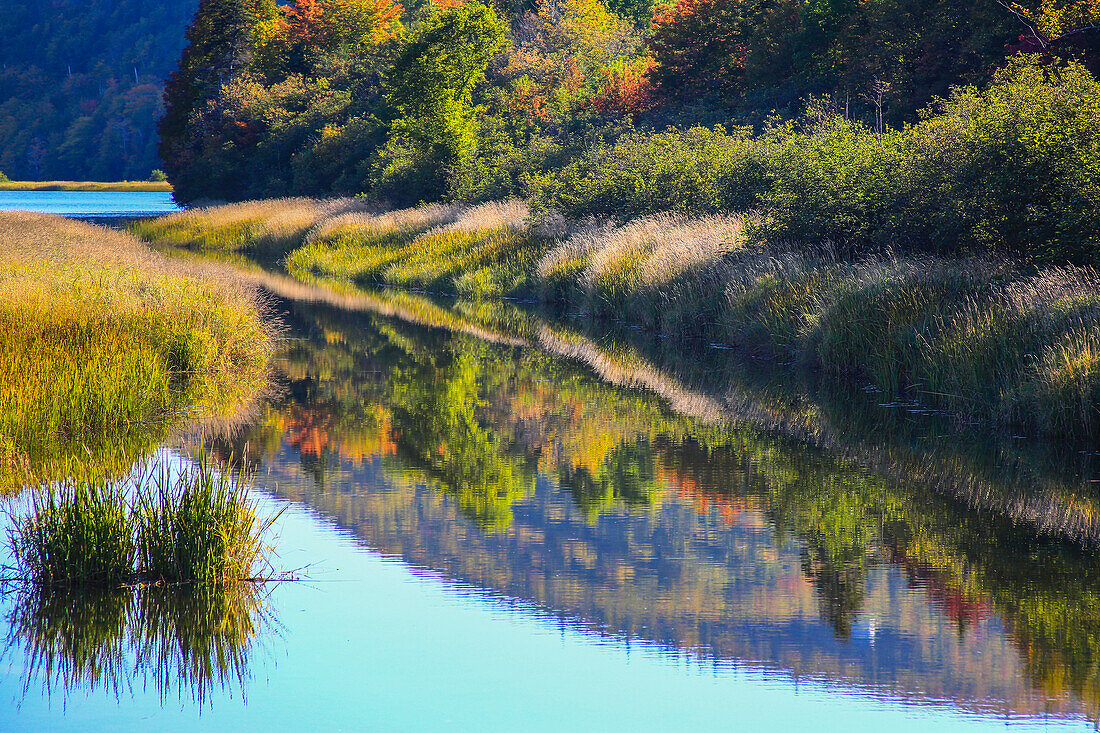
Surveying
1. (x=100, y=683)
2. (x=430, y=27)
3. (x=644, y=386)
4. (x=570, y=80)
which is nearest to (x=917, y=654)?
(x=100, y=683)

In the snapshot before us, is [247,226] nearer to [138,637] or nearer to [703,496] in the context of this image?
[703,496]

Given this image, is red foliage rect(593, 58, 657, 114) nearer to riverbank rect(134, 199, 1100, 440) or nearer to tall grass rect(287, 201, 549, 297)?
tall grass rect(287, 201, 549, 297)

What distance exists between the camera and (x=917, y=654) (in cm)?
633

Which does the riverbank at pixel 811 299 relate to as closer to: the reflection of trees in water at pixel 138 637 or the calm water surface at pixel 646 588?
the calm water surface at pixel 646 588

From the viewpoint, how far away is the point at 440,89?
4419cm

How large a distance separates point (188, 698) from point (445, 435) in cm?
705

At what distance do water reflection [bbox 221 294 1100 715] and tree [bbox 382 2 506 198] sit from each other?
30.0 meters

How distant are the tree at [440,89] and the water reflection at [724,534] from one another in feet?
98.5

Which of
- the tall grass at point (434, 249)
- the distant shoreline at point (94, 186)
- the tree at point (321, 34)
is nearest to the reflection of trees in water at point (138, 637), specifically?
the tall grass at point (434, 249)

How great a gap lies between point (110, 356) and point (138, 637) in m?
6.88

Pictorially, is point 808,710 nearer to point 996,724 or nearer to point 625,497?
point 996,724

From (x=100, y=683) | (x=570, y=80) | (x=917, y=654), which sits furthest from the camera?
(x=570, y=80)

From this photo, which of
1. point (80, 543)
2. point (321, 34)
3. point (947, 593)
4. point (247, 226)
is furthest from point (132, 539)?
point (321, 34)

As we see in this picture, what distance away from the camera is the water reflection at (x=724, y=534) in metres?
6.40
